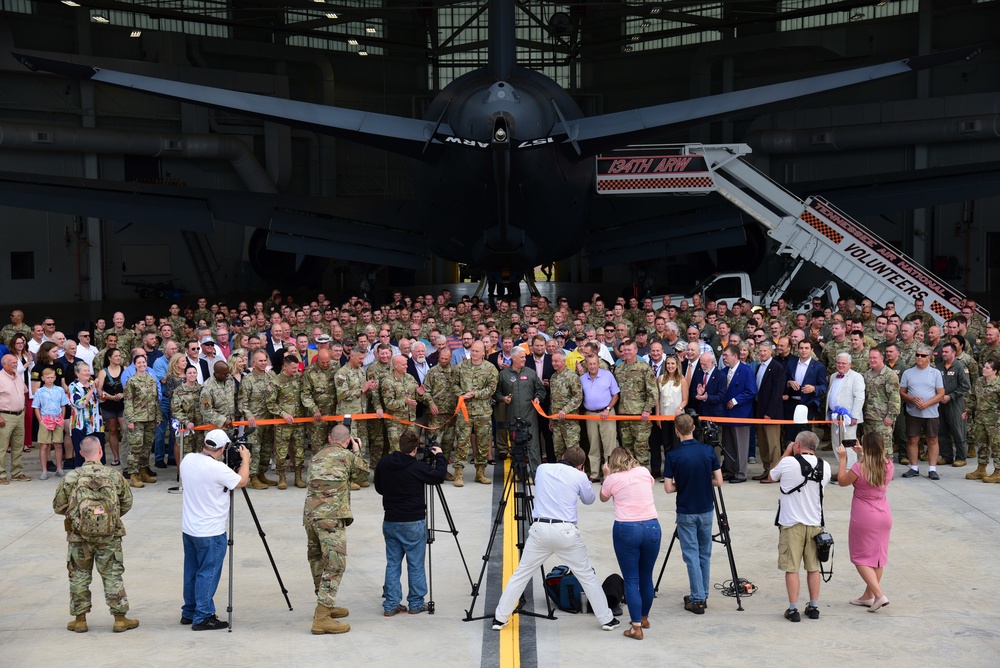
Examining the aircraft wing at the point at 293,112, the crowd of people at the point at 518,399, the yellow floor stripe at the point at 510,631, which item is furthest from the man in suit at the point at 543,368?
the aircraft wing at the point at 293,112

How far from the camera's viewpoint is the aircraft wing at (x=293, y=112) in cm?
1540

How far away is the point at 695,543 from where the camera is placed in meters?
7.98

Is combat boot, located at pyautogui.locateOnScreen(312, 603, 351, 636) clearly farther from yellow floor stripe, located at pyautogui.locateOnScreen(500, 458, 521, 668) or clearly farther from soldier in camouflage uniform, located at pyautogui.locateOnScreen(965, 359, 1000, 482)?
soldier in camouflage uniform, located at pyautogui.locateOnScreen(965, 359, 1000, 482)

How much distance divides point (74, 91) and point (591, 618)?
3442 cm

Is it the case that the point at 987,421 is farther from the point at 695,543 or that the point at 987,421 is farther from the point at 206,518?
the point at 206,518

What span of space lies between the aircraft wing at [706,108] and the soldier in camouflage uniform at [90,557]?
1191cm

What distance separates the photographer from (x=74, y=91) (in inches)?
1427

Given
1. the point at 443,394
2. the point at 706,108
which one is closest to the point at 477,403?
the point at 443,394

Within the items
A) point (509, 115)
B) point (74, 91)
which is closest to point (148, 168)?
point (74, 91)

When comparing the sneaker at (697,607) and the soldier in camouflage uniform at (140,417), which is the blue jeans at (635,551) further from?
the soldier in camouflage uniform at (140,417)

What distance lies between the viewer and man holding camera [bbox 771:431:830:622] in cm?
774

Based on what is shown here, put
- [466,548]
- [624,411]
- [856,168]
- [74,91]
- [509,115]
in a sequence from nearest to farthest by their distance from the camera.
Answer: [466,548]
[624,411]
[509,115]
[74,91]
[856,168]

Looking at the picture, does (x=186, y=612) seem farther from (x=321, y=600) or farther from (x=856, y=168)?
(x=856, y=168)

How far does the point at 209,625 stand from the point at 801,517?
15.4ft
